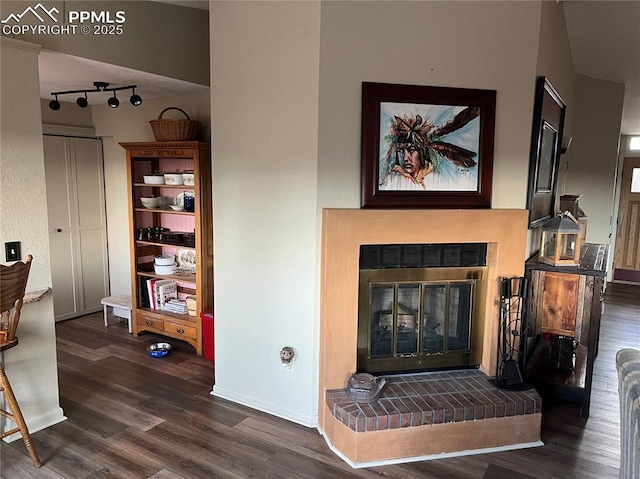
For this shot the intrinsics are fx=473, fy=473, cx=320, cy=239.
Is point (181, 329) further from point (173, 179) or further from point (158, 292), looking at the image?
point (173, 179)

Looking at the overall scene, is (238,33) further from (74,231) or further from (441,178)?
(74,231)

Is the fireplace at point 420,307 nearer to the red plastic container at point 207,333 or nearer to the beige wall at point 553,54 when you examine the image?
the beige wall at point 553,54

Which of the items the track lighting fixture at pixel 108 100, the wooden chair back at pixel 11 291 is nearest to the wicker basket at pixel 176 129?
the track lighting fixture at pixel 108 100

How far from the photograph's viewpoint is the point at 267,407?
122 inches

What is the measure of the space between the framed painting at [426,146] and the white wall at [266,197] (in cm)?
36

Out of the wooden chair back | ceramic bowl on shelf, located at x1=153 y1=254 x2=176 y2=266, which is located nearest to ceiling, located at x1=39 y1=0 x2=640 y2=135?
the wooden chair back

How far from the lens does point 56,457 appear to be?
2568 mm

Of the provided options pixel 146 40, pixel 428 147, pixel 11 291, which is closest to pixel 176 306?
pixel 11 291

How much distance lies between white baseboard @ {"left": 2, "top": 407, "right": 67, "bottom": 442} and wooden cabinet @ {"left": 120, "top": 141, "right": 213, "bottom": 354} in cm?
127

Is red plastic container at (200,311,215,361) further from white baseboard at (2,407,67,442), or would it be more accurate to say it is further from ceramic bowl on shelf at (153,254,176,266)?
white baseboard at (2,407,67,442)

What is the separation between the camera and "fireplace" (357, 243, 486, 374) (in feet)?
9.48

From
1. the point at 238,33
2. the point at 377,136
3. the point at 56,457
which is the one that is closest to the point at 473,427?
the point at 377,136

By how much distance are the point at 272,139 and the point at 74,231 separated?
3003 millimetres
